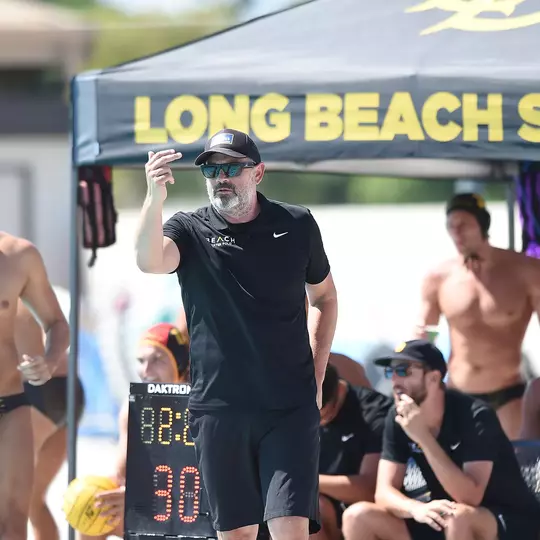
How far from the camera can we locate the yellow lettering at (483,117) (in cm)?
534

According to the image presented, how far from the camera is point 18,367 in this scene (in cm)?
557

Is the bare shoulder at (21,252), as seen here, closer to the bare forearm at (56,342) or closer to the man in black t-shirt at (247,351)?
the bare forearm at (56,342)

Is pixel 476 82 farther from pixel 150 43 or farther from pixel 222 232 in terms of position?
pixel 150 43

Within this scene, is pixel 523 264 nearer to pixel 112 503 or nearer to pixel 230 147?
pixel 112 503

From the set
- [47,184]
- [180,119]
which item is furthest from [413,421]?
[47,184]

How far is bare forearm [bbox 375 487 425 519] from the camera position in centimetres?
528

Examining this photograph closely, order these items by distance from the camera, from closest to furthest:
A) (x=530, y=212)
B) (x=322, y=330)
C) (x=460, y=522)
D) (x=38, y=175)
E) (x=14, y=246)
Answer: (x=322, y=330) → (x=460, y=522) → (x=14, y=246) → (x=530, y=212) → (x=38, y=175)

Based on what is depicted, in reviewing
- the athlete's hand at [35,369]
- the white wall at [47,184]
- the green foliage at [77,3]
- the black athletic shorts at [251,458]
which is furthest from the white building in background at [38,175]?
the green foliage at [77,3]

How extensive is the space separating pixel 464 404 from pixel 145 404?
1362mm

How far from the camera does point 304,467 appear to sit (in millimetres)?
4164

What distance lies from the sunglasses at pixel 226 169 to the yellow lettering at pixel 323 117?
53.3 inches

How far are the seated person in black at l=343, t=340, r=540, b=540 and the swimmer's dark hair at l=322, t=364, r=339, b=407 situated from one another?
23 cm

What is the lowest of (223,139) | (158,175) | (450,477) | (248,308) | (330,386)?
(450,477)

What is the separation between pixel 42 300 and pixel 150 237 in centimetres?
189
